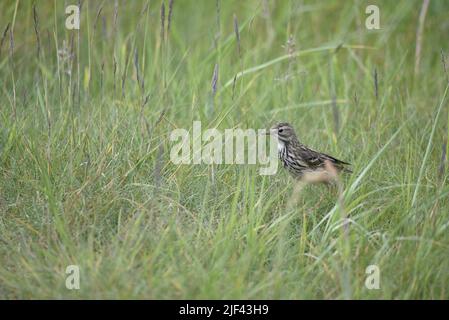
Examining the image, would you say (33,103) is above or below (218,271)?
above

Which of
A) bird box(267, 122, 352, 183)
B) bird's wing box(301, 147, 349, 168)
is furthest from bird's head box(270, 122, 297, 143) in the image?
bird's wing box(301, 147, 349, 168)

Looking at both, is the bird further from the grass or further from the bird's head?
the grass

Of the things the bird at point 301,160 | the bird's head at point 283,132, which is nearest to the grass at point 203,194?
the bird at point 301,160

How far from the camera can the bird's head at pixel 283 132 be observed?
523cm

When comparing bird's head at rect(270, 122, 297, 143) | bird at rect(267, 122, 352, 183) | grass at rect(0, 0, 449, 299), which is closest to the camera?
grass at rect(0, 0, 449, 299)

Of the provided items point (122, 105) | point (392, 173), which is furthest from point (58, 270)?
point (392, 173)

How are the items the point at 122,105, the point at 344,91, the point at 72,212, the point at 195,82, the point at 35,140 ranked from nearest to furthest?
the point at 72,212
the point at 35,140
the point at 122,105
the point at 195,82
the point at 344,91

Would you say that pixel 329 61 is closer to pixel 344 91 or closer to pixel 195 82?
pixel 344 91

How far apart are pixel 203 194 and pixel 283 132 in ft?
3.53

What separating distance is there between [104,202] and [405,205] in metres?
1.99

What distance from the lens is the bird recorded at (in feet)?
16.0

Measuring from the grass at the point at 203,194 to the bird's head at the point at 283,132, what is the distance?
287mm
